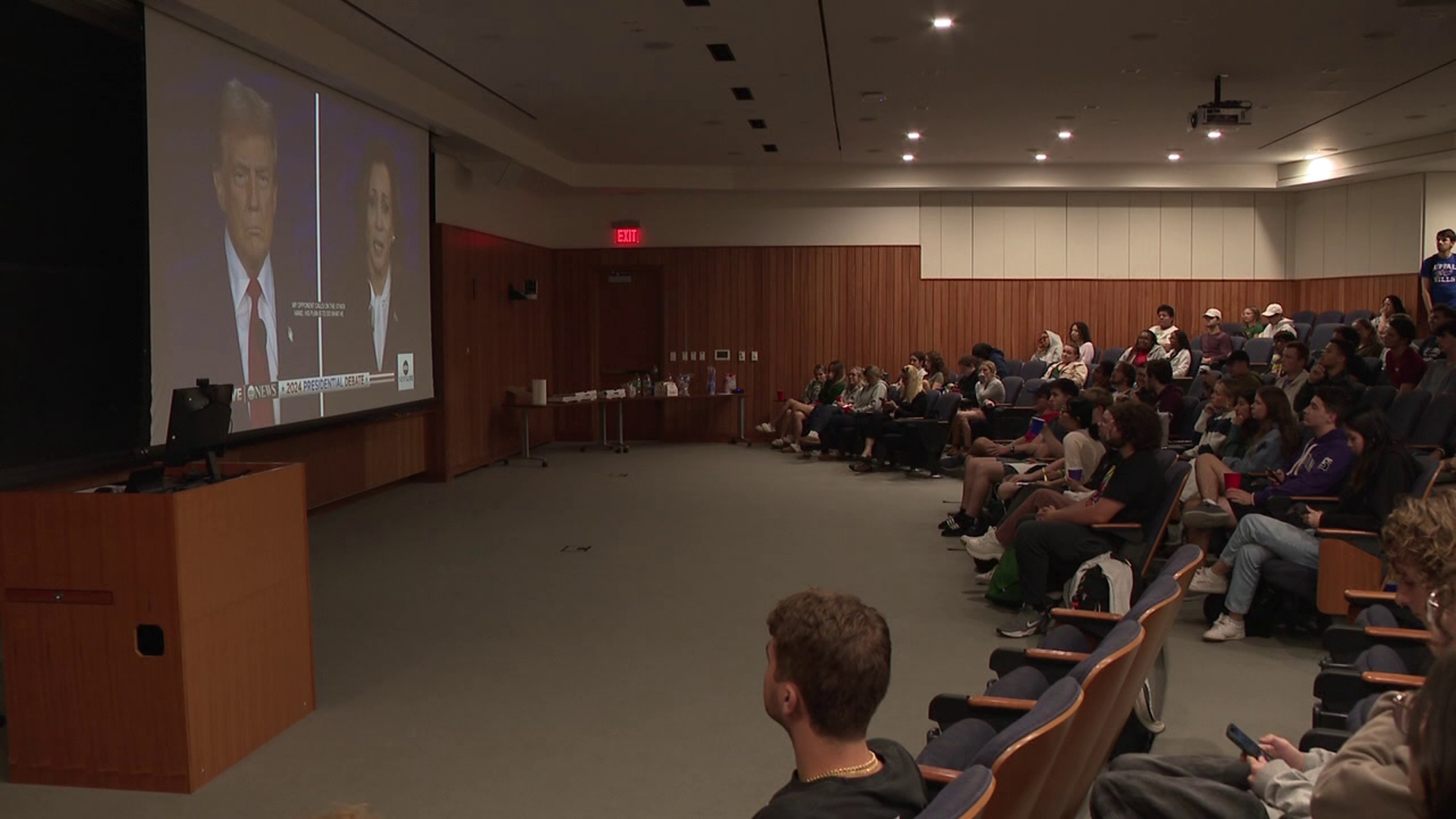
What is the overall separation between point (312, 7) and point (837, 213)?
31.5ft

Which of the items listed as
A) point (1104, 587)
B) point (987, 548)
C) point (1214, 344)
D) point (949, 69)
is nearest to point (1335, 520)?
point (1104, 587)

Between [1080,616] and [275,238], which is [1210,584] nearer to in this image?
[1080,616]

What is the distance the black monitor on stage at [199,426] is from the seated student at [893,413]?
873 centimetres

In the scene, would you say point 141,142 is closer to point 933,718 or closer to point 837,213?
point 933,718

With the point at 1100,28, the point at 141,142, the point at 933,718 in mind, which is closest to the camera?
the point at 933,718

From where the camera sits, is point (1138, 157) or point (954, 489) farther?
point (1138, 157)

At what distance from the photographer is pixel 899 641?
5.32m

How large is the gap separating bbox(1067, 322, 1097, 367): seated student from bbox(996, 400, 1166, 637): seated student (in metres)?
9.08

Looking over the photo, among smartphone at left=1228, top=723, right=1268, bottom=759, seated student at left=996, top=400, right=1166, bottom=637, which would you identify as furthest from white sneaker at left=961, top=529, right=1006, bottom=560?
smartphone at left=1228, top=723, right=1268, bottom=759

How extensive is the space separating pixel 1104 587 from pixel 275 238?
5.80 m

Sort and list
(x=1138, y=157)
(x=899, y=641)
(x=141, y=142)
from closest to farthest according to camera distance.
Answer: (x=899, y=641), (x=141, y=142), (x=1138, y=157)

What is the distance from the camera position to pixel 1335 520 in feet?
16.8

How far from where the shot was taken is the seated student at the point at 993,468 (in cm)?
764

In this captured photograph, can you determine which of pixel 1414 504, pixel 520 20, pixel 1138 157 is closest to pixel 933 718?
pixel 1414 504
